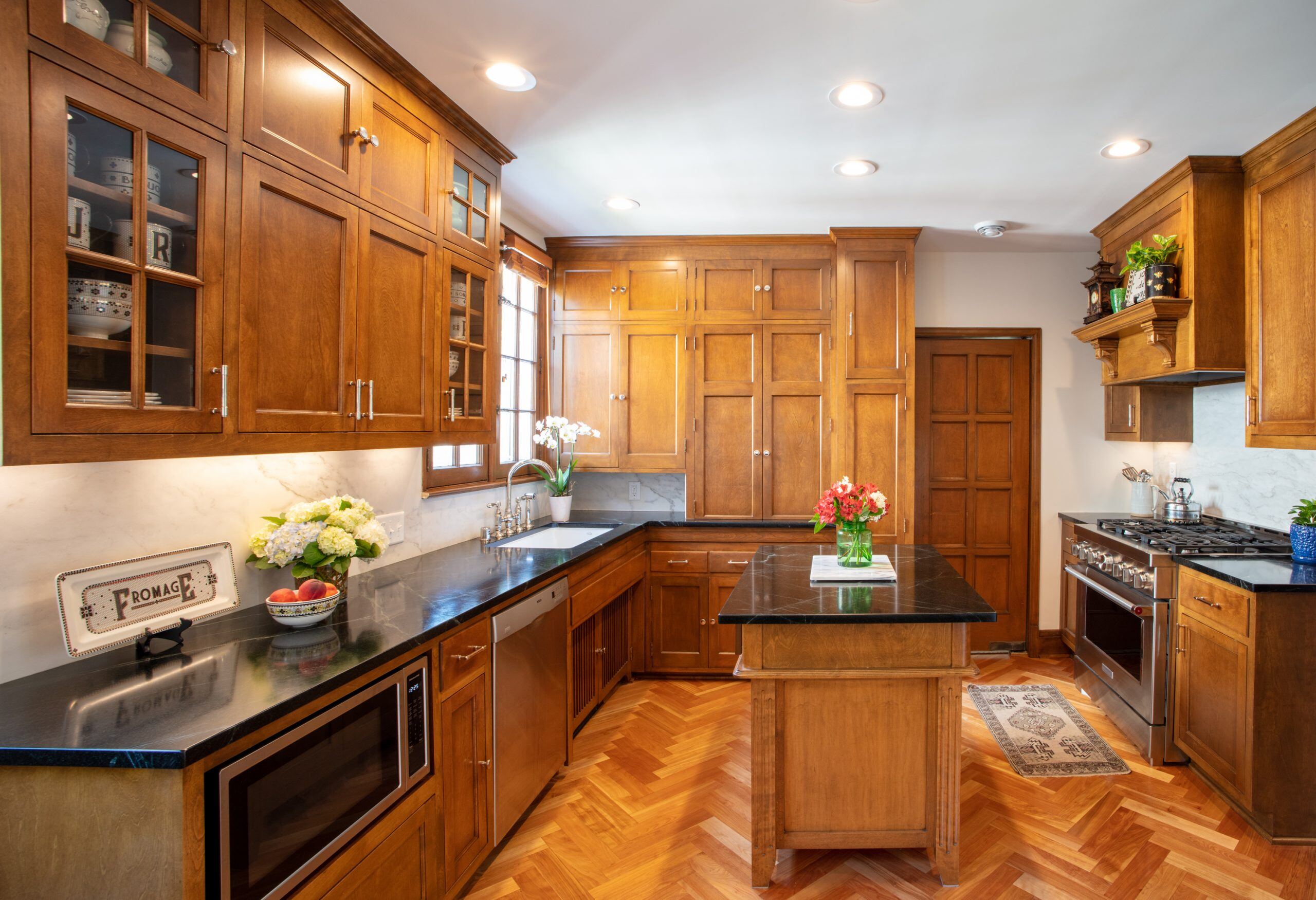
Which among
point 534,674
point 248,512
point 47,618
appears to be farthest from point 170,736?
point 534,674

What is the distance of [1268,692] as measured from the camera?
2.36 m

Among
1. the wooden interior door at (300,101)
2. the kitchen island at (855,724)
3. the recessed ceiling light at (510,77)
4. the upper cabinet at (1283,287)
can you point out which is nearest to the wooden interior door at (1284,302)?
the upper cabinet at (1283,287)

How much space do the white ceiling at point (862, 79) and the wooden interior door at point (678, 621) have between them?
84.5 inches

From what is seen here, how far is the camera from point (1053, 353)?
4.29 m

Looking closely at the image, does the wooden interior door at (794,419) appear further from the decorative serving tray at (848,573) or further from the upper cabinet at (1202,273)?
the upper cabinet at (1202,273)

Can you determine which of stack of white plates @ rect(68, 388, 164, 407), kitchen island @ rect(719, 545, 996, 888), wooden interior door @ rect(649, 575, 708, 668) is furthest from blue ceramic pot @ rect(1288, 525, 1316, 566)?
stack of white plates @ rect(68, 388, 164, 407)

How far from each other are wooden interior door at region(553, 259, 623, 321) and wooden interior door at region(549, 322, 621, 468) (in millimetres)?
69

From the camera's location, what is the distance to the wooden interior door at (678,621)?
390 cm

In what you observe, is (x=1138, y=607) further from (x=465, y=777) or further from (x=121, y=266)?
(x=121, y=266)

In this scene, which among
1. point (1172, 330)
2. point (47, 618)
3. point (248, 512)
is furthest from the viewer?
point (1172, 330)

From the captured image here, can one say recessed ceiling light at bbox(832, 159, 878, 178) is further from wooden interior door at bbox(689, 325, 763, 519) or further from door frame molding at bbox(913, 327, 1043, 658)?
door frame molding at bbox(913, 327, 1043, 658)

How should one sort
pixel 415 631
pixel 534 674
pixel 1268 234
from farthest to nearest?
1. pixel 1268 234
2. pixel 534 674
3. pixel 415 631

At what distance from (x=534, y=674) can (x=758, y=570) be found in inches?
36.8

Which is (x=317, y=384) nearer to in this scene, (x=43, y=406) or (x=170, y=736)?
(x=43, y=406)
